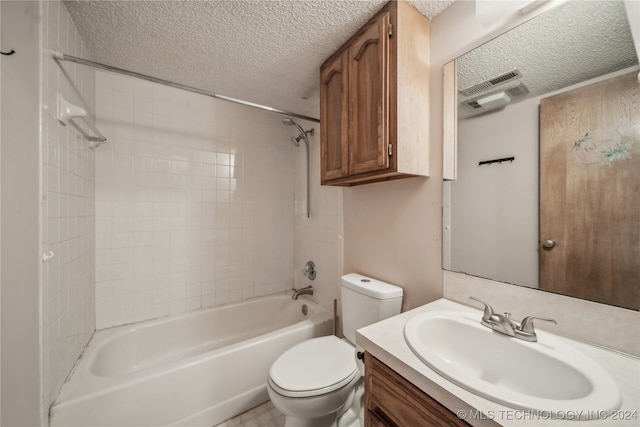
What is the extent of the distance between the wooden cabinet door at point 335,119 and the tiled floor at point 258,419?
147cm

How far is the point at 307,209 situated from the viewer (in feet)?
7.12

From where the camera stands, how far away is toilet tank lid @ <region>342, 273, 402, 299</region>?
122 centimetres

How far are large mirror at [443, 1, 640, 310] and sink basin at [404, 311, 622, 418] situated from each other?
238 millimetres

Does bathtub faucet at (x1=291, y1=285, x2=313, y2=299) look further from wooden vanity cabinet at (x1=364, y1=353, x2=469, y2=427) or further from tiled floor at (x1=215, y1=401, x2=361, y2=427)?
wooden vanity cabinet at (x1=364, y1=353, x2=469, y2=427)

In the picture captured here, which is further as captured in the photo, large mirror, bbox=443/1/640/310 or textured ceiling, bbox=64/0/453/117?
textured ceiling, bbox=64/0/453/117

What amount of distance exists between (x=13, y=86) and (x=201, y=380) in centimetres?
153

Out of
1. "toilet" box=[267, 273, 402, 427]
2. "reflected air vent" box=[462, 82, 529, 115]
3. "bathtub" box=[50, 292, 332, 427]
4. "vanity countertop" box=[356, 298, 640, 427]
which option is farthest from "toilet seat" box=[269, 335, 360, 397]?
"reflected air vent" box=[462, 82, 529, 115]

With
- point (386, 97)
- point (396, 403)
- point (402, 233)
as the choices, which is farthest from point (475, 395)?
point (386, 97)

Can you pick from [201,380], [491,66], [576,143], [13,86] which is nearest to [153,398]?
[201,380]

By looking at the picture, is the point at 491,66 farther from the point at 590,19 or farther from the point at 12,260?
the point at 12,260

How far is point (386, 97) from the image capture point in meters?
1.05

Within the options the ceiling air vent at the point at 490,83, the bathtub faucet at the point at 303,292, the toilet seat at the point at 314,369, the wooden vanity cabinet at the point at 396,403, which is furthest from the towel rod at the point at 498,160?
the bathtub faucet at the point at 303,292

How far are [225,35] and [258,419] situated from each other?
2.19 metres

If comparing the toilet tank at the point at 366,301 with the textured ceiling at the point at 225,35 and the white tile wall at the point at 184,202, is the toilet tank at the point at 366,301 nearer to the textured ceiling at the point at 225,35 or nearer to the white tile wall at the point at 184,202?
the white tile wall at the point at 184,202
